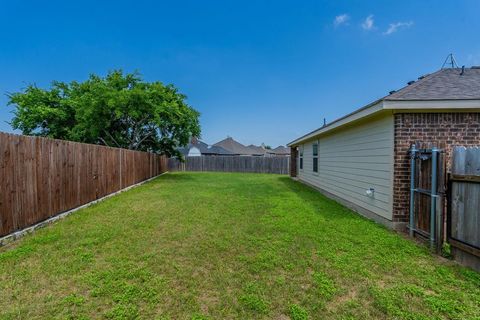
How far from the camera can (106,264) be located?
321cm

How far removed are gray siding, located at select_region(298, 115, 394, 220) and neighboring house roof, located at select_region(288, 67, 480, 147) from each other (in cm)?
39

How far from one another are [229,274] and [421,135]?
4.49m

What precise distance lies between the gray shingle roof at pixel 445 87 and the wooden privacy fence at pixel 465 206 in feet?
6.12

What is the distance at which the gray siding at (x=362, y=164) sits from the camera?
506 cm

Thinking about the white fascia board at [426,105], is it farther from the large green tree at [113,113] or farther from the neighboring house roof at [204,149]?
the neighboring house roof at [204,149]

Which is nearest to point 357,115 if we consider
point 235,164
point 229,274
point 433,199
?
point 433,199

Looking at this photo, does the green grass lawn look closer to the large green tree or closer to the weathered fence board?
the weathered fence board

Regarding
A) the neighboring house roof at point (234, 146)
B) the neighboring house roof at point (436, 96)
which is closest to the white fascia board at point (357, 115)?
the neighboring house roof at point (436, 96)

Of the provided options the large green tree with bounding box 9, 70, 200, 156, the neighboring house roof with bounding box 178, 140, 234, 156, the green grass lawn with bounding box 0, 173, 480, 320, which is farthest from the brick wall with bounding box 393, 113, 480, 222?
the neighboring house roof with bounding box 178, 140, 234, 156

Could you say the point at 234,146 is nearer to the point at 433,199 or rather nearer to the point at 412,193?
the point at 412,193

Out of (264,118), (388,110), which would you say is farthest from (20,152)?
(264,118)

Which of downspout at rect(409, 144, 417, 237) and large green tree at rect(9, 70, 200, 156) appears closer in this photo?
downspout at rect(409, 144, 417, 237)

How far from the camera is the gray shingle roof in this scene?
4.74m

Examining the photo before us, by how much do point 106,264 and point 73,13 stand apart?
511 inches
